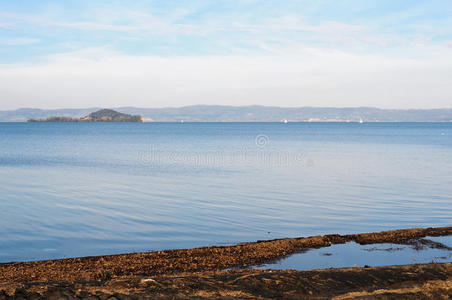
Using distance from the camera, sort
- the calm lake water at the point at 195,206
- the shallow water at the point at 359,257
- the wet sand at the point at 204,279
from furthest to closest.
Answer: the calm lake water at the point at 195,206 → the shallow water at the point at 359,257 → the wet sand at the point at 204,279

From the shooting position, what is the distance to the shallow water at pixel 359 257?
1196cm

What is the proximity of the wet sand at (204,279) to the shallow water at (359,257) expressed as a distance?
580 mm

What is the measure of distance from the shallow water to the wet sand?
1.90ft

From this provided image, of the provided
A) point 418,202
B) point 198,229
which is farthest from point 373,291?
point 418,202

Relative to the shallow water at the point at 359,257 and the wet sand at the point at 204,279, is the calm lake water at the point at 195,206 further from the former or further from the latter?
the shallow water at the point at 359,257

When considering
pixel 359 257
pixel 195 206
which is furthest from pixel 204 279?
pixel 195 206

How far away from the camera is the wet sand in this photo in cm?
778

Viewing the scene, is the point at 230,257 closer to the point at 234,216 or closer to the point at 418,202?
the point at 234,216

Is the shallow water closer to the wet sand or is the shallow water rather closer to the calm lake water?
the wet sand

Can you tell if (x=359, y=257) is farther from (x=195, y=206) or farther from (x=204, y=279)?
(x=195, y=206)

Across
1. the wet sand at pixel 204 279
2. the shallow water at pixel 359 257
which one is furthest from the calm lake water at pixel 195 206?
the shallow water at pixel 359 257

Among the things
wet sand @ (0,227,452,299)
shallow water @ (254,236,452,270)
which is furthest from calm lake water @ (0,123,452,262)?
shallow water @ (254,236,452,270)

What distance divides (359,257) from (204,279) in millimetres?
5654

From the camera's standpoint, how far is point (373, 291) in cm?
834
